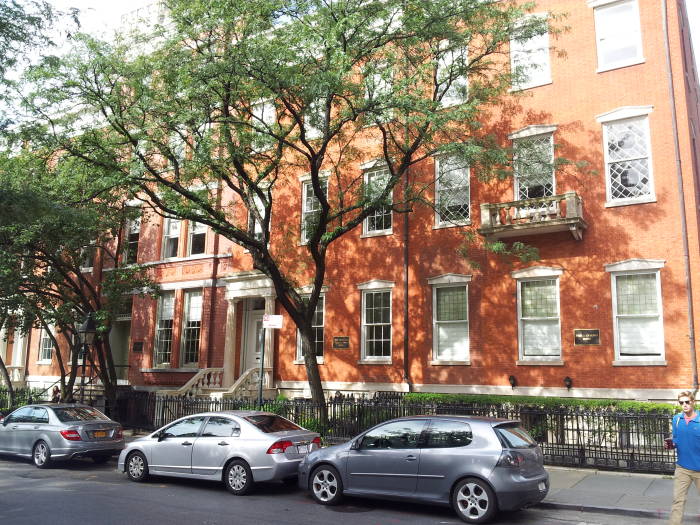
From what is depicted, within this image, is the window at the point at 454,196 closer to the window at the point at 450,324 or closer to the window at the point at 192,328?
the window at the point at 450,324

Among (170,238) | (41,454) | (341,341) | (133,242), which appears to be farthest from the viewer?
(133,242)

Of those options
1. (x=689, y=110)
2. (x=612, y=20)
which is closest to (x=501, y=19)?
(x=612, y=20)

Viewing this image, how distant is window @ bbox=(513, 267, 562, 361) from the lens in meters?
17.8

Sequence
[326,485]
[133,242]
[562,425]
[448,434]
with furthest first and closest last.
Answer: [133,242] < [562,425] < [326,485] < [448,434]

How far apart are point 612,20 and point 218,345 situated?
59.2 ft

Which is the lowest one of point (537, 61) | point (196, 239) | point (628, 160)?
point (196, 239)

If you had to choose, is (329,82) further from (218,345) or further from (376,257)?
(218,345)

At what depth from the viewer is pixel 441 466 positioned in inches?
361

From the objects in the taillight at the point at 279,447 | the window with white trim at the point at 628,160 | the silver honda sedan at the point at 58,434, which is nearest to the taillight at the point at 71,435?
the silver honda sedan at the point at 58,434

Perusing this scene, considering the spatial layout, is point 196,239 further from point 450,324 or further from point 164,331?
point 450,324

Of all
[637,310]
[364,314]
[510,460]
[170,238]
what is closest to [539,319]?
[637,310]

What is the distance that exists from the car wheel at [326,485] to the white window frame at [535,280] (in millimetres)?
9448

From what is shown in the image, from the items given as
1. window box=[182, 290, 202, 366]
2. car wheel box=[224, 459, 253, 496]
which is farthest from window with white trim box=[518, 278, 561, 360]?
window box=[182, 290, 202, 366]

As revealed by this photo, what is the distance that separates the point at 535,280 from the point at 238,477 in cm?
1106
